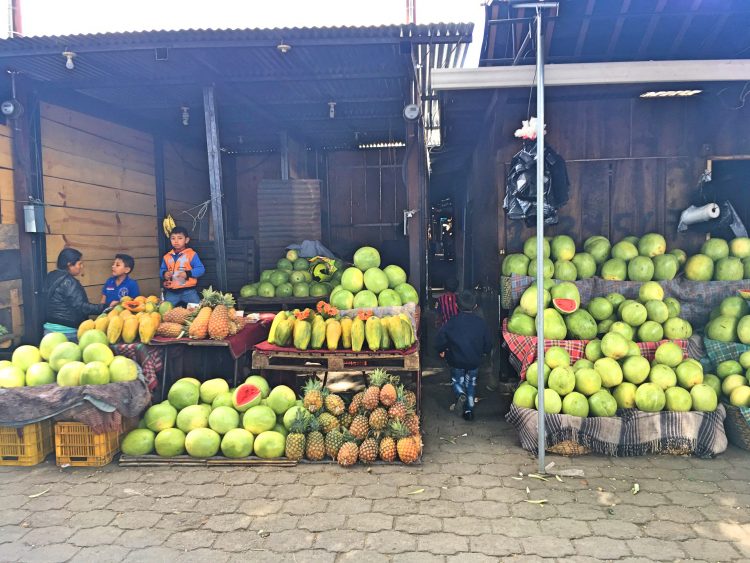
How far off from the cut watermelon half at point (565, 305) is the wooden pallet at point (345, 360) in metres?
1.64

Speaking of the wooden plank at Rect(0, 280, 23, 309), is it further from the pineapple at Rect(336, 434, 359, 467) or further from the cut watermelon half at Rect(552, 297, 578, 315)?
the cut watermelon half at Rect(552, 297, 578, 315)

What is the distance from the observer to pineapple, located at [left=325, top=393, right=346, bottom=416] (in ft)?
14.5

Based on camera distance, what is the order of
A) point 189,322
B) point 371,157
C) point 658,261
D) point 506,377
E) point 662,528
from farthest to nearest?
point 371,157, point 506,377, point 658,261, point 189,322, point 662,528

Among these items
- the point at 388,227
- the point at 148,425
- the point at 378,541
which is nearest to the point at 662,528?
the point at 378,541

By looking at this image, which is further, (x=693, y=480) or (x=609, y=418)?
(x=609, y=418)

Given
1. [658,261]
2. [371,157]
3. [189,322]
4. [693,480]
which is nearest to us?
[693,480]

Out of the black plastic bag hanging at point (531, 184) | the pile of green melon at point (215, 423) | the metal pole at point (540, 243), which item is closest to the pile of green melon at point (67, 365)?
the pile of green melon at point (215, 423)

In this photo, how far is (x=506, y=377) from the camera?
610 cm

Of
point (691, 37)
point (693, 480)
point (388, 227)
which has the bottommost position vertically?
point (693, 480)

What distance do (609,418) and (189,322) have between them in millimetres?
4268

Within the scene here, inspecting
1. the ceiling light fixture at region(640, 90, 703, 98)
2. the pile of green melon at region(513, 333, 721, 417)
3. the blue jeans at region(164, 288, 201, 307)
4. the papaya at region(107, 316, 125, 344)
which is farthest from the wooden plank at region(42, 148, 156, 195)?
the ceiling light fixture at region(640, 90, 703, 98)

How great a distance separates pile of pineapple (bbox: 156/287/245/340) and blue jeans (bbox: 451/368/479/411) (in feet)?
8.31

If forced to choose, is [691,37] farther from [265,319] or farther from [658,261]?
[265,319]

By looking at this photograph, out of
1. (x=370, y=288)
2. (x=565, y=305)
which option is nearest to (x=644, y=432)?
(x=565, y=305)
